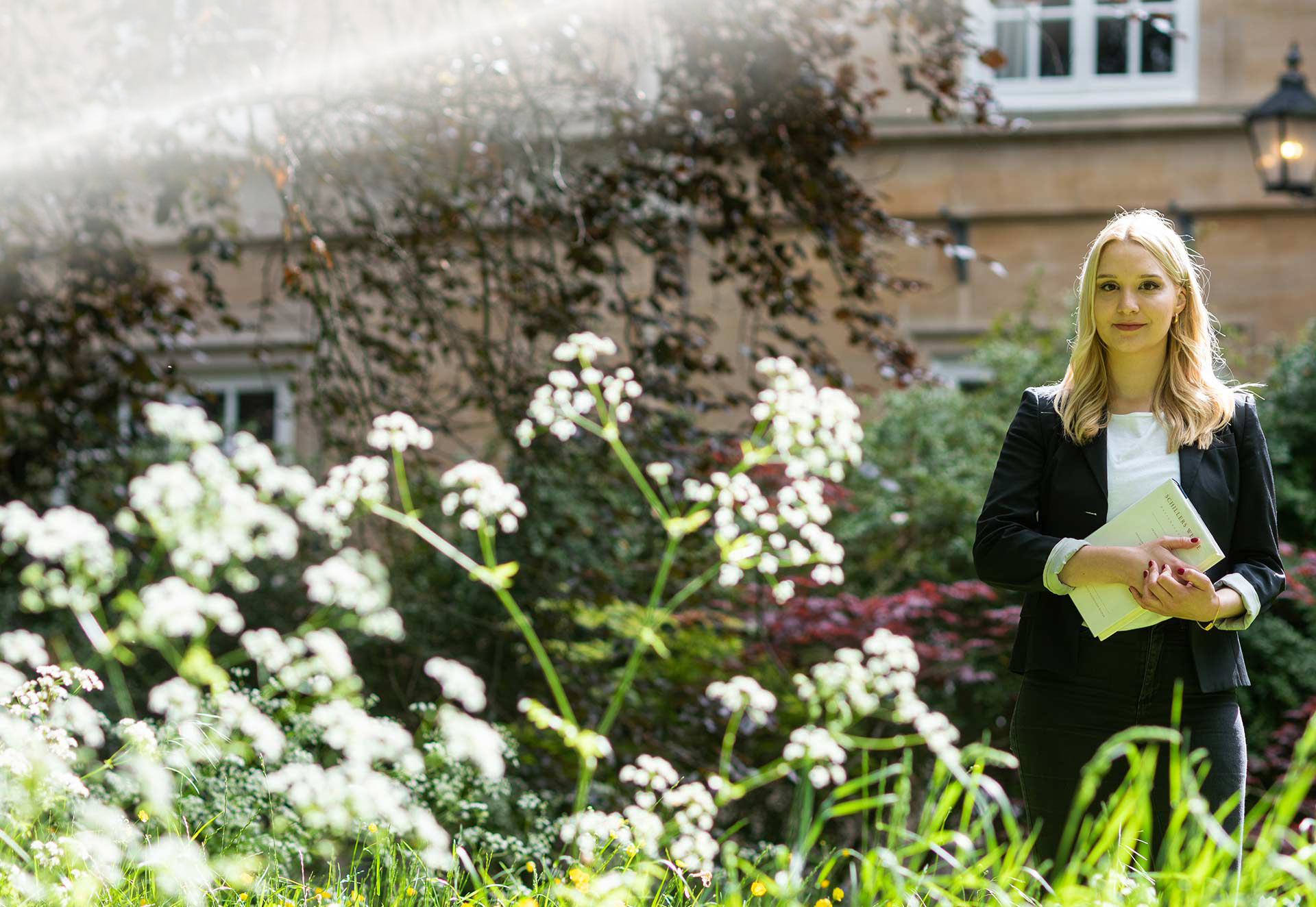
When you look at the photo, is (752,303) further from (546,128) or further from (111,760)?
(111,760)

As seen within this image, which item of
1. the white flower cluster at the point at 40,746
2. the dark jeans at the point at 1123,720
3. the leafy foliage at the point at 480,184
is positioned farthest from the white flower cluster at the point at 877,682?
the leafy foliage at the point at 480,184

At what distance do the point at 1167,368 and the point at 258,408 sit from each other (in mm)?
8361

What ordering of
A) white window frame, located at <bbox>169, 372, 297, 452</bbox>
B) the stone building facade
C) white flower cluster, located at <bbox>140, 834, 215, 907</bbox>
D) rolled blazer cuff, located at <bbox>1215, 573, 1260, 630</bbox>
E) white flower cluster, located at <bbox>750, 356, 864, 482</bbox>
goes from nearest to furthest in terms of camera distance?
1. white flower cluster, located at <bbox>140, 834, 215, 907</bbox>
2. rolled blazer cuff, located at <bbox>1215, 573, 1260, 630</bbox>
3. white flower cluster, located at <bbox>750, 356, 864, 482</bbox>
4. the stone building facade
5. white window frame, located at <bbox>169, 372, 297, 452</bbox>

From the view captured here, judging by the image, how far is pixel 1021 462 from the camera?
2.75 metres

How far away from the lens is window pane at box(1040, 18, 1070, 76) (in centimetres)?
970

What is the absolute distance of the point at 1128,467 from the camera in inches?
105

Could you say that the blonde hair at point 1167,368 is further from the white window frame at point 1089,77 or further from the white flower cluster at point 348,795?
the white window frame at point 1089,77

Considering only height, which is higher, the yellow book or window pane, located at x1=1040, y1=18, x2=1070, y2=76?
window pane, located at x1=1040, y1=18, x2=1070, y2=76

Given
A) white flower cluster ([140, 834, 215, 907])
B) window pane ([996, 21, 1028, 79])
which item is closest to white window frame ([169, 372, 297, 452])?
window pane ([996, 21, 1028, 79])

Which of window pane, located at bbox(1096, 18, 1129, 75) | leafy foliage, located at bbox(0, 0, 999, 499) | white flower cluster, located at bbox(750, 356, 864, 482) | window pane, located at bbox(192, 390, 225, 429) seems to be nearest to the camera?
white flower cluster, located at bbox(750, 356, 864, 482)

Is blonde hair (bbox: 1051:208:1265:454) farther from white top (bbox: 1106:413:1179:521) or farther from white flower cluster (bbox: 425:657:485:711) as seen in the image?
white flower cluster (bbox: 425:657:485:711)

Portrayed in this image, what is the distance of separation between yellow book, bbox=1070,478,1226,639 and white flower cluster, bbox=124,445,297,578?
4.56ft

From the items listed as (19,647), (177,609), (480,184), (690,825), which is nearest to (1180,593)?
(690,825)

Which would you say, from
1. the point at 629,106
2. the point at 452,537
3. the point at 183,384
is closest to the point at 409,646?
the point at 452,537
